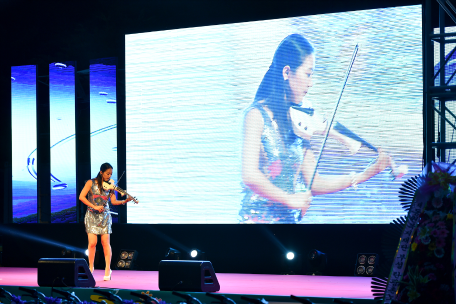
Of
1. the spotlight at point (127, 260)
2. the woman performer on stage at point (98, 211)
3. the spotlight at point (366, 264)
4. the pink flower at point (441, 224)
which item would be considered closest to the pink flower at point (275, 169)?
the spotlight at point (366, 264)

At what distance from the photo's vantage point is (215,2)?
316 inches

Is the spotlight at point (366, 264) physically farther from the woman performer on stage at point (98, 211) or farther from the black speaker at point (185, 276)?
the woman performer on stage at point (98, 211)

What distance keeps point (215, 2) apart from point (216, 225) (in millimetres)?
Result: 3246

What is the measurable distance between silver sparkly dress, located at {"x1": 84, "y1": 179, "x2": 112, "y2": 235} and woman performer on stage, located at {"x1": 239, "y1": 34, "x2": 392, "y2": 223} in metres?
1.84

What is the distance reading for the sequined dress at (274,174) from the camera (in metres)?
6.75

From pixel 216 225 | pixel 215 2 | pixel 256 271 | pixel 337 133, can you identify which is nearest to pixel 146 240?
pixel 216 225

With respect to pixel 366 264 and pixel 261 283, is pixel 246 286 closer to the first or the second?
pixel 261 283

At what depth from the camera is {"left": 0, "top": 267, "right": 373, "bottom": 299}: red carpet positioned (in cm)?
500

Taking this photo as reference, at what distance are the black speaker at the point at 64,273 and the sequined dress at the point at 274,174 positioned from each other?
8.03 ft

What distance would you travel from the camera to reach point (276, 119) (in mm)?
6887

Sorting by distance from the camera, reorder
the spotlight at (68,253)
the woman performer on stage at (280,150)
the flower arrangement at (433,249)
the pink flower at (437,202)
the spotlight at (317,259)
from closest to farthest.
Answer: the flower arrangement at (433,249) < the pink flower at (437,202) < the spotlight at (317,259) < the woman performer on stage at (280,150) < the spotlight at (68,253)

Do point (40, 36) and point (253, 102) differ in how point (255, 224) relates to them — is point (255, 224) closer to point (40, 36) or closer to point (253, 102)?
point (253, 102)

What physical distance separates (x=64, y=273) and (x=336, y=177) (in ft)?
10.8

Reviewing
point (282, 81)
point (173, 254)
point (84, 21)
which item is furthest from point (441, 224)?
point (84, 21)
